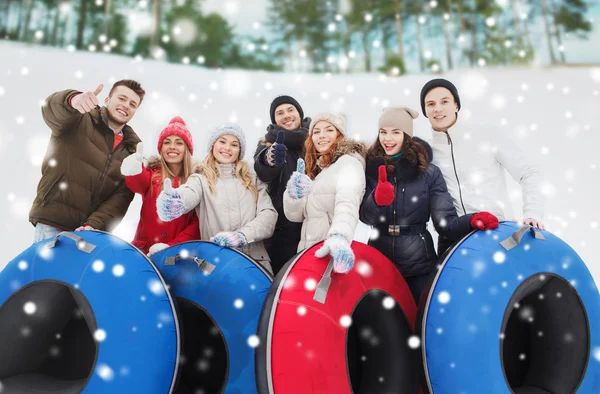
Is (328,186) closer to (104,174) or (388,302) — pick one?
(388,302)

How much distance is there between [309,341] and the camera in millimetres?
1525

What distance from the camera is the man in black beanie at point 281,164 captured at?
2391 mm

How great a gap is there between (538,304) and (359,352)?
82 centimetres

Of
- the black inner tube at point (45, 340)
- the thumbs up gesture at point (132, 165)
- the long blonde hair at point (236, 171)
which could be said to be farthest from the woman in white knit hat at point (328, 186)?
the black inner tube at point (45, 340)

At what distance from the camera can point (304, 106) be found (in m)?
6.96

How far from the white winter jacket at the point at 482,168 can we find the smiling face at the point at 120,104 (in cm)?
176

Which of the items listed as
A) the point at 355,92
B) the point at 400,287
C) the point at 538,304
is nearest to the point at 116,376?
the point at 400,287

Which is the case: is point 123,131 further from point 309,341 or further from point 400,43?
point 400,43

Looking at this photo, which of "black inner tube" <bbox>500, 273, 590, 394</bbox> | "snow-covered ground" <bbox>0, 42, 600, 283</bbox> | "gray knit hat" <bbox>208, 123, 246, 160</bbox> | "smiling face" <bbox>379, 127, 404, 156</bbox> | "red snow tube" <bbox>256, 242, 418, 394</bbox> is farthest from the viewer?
"snow-covered ground" <bbox>0, 42, 600, 283</bbox>

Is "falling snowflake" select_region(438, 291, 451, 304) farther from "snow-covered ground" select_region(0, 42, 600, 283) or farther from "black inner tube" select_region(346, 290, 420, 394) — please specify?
"snow-covered ground" select_region(0, 42, 600, 283)

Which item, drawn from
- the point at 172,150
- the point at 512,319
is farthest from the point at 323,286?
the point at 172,150

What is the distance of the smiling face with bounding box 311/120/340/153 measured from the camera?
2271 millimetres

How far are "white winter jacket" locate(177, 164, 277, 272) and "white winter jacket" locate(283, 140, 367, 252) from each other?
0.19 m

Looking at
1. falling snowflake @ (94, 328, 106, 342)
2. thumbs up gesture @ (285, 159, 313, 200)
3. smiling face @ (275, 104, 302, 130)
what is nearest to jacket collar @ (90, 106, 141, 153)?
smiling face @ (275, 104, 302, 130)
